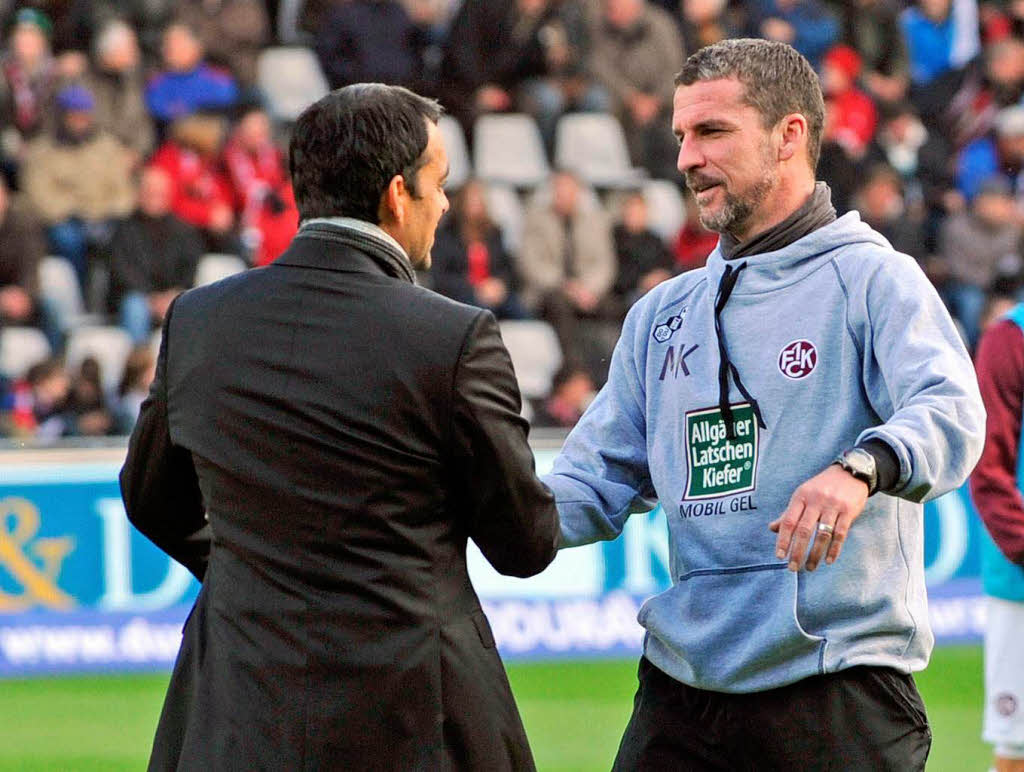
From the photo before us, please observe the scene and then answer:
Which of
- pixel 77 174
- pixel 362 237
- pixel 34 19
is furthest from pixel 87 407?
pixel 362 237

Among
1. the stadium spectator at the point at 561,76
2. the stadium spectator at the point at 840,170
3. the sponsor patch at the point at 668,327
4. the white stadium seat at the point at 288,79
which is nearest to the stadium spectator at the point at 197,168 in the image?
the white stadium seat at the point at 288,79

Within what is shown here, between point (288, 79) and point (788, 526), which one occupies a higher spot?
point (288, 79)

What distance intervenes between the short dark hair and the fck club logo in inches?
34.4

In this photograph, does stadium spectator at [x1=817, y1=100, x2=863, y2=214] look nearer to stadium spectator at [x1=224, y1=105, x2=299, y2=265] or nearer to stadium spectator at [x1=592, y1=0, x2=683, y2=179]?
stadium spectator at [x1=592, y1=0, x2=683, y2=179]

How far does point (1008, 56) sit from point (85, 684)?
36.2 ft

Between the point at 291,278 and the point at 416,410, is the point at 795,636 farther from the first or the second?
the point at 291,278

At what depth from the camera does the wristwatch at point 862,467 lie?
3299mm

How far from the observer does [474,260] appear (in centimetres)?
1424

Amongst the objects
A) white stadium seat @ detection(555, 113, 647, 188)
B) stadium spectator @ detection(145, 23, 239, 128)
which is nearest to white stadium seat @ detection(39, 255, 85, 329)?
stadium spectator @ detection(145, 23, 239, 128)

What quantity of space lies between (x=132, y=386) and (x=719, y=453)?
29.8 ft

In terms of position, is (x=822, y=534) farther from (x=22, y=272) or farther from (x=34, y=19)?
(x=34, y=19)

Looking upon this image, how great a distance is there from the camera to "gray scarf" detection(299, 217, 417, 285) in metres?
3.46

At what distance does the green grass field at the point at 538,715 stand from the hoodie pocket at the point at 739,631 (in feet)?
14.2

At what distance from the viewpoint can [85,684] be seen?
9656mm
